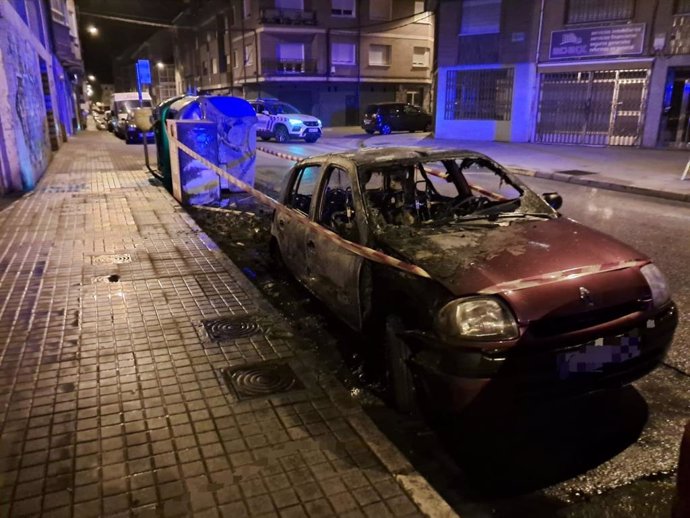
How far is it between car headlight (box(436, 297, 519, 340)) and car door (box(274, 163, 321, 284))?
2.32 m

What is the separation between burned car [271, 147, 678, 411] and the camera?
3.20 metres

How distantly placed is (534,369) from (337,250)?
1.96 m

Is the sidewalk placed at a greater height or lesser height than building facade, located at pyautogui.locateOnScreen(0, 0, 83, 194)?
lesser

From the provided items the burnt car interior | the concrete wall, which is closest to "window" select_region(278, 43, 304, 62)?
the concrete wall

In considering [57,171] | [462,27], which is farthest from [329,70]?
[57,171]

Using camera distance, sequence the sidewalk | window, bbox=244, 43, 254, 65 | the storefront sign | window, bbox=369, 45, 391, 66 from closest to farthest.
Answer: the sidewalk, the storefront sign, window, bbox=244, 43, 254, 65, window, bbox=369, 45, 391, 66

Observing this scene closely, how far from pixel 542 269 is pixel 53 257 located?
653 cm

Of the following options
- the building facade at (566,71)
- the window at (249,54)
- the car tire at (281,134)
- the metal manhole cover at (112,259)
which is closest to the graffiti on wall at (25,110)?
the metal manhole cover at (112,259)

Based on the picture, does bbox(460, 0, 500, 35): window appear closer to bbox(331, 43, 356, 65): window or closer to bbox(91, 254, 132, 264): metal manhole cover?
bbox(331, 43, 356, 65): window

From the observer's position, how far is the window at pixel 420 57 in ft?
146

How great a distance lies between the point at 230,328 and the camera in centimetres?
506

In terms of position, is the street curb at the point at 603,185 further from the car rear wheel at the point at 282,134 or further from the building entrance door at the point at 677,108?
the car rear wheel at the point at 282,134

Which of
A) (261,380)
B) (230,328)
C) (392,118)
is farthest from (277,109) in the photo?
(261,380)

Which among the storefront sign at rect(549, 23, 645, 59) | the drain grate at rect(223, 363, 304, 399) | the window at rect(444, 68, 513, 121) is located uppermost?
the storefront sign at rect(549, 23, 645, 59)
